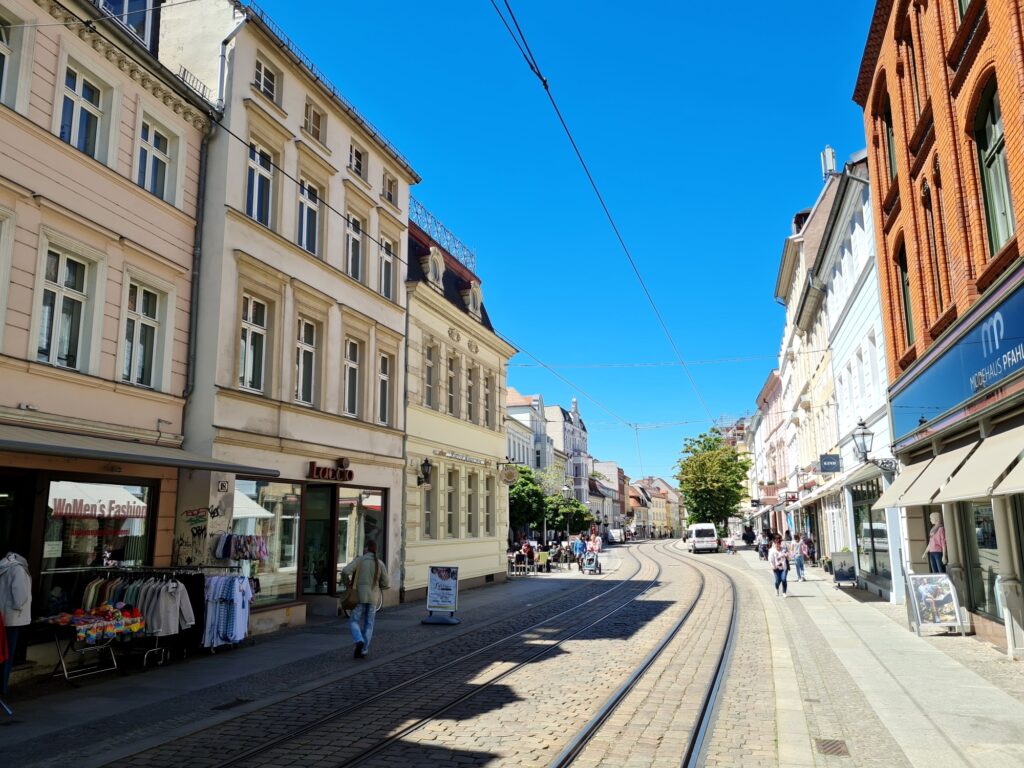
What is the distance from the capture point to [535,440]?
7594cm

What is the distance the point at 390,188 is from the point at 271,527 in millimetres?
10672

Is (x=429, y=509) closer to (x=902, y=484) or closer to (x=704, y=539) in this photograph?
(x=902, y=484)

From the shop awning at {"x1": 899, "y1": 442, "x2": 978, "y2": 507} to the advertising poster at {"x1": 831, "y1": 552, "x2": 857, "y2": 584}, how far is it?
36.9 feet

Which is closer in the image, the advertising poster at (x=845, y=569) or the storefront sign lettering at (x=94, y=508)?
the storefront sign lettering at (x=94, y=508)

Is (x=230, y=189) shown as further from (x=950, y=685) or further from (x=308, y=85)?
(x=950, y=685)

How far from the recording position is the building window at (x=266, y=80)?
53.9 ft

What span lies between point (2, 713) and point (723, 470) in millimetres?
61868

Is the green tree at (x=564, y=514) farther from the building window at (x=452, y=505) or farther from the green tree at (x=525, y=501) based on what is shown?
the building window at (x=452, y=505)

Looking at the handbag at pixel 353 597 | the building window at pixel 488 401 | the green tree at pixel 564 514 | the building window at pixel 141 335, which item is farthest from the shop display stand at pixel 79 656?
the green tree at pixel 564 514

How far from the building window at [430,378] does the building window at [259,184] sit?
309 inches

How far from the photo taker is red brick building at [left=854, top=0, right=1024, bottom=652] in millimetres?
9641

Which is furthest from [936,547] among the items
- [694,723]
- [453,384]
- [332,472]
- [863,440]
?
[453,384]

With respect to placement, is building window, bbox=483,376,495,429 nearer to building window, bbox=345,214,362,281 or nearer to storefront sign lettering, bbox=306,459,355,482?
building window, bbox=345,214,362,281

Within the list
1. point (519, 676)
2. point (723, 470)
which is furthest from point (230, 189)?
point (723, 470)
